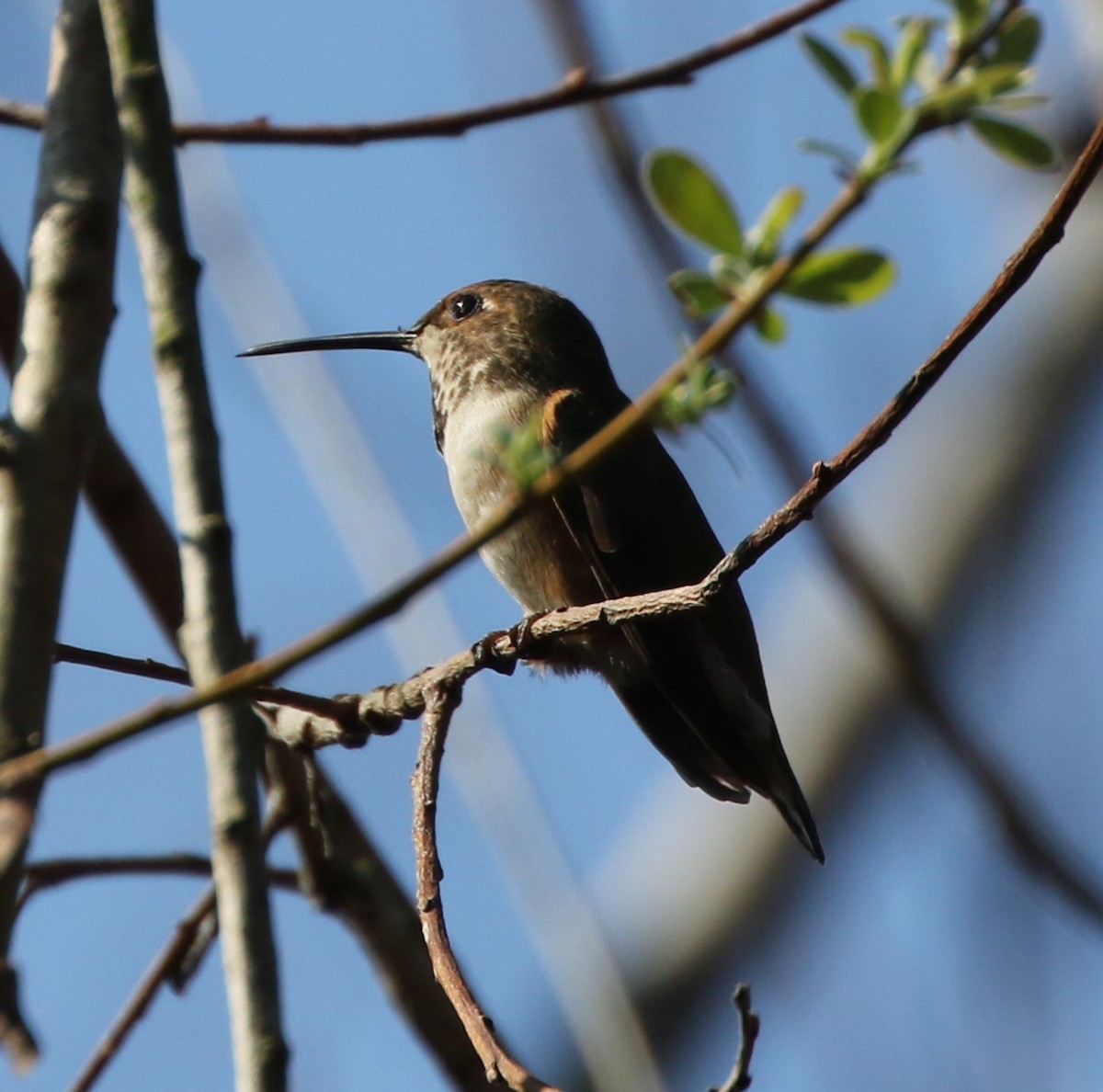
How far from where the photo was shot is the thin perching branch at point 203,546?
4.83 feet

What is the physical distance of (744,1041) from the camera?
73.0 inches

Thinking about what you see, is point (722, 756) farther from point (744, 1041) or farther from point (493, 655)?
point (744, 1041)

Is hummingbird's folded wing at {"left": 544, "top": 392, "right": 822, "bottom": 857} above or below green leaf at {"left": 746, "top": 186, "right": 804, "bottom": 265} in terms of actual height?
above

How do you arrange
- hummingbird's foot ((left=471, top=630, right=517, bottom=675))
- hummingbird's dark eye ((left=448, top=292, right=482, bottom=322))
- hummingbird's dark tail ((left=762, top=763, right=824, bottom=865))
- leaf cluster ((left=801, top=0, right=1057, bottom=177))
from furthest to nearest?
hummingbird's dark eye ((left=448, top=292, right=482, bottom=322)) → hummingbird's dark tail ((left=762, top=763, right=824, bottom=865)) → hummingbird's foot ((left=471, top=630, right=517, bottom=675)) → leaf cluster ((left=801, top=0, right=1057, bottom=177))

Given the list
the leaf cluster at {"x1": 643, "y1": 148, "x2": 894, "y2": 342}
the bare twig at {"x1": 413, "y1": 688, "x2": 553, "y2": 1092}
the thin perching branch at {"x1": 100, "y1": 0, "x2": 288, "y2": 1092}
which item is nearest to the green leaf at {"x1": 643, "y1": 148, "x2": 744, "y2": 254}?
the leaf cluster at {"x1": 643, "y1": 148, "x2": 894, "y2": 342}

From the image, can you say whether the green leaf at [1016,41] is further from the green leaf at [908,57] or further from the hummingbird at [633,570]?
the hummingbird at [633,570]

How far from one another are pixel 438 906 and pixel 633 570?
234 centimetres

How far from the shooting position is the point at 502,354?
506 cm

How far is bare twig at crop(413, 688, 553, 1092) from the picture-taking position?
5.80 ft

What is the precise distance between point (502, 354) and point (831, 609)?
5.17ft

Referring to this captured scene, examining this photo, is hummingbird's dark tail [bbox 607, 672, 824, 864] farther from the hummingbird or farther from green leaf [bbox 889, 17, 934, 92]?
green leaf [bbox 889, 17, 934, 92]

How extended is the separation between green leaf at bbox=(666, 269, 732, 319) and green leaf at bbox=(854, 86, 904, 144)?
20 cm

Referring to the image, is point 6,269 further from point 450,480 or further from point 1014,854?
point 1014,854

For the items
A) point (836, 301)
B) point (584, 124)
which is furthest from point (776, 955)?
point (836, 301)
